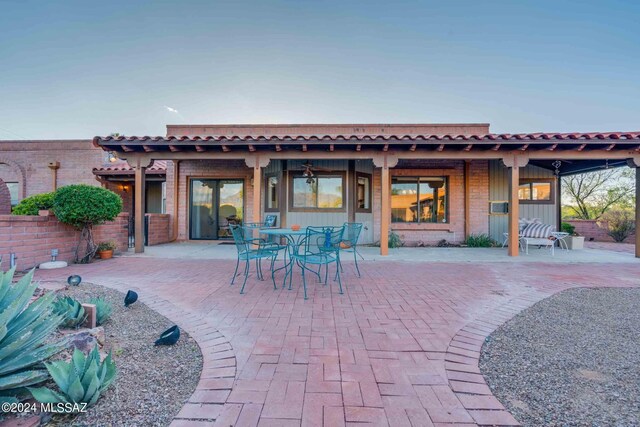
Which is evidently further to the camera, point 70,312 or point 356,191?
point 356,191

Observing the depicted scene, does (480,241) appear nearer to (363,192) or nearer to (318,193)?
(363,192)

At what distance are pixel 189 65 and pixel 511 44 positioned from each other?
10927mm

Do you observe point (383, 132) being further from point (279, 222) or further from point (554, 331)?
point (554, 331)

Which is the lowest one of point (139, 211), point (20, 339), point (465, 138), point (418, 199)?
point (20, 339)

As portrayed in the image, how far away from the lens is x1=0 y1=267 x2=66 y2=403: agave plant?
4.39 ft

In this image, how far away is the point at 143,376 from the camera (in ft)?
6.07

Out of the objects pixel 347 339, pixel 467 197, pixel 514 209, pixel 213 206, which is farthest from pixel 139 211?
pixel 467 197

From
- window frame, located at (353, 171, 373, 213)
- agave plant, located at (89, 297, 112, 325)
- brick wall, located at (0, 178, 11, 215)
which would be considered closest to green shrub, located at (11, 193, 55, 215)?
brick wall, located at (0, 178, 11, 215)

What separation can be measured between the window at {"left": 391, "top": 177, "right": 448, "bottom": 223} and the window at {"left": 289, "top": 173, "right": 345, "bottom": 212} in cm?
215

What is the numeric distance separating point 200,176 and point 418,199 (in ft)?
26.1

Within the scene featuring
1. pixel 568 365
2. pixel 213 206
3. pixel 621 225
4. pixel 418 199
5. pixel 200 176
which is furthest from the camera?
pixel 621 225

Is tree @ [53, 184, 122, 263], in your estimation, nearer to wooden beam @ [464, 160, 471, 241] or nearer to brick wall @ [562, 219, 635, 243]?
wooden beam @ [464, 160, 471, 241]

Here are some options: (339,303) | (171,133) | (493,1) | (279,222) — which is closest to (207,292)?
(339,303)

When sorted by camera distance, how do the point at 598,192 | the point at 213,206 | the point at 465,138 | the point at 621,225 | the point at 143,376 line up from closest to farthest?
the point at 143,376
the point at 465,138
the point at 213,206
the point at 621,225
the point at 598,192
